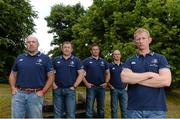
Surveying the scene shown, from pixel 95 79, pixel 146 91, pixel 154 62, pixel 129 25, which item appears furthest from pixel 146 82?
pixel 129 25

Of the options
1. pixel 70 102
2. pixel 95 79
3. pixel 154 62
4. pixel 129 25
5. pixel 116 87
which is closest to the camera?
pixel 154 62

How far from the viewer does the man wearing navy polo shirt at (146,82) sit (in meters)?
7.05

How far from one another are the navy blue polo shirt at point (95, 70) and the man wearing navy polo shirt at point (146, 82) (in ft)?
18.0

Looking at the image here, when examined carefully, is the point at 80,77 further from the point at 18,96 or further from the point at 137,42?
the point at 137,42

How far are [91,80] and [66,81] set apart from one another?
4.42 feet

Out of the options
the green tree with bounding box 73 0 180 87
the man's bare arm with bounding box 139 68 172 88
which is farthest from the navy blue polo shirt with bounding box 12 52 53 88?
the green tree with bounding box 73 0 180 87

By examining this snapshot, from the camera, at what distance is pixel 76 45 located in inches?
1446

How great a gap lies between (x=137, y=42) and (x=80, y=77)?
4632 millimetres

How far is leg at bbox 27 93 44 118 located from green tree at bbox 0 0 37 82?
29.8 metres

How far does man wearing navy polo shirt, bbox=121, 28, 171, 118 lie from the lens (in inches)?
278

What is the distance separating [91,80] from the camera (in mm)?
12789

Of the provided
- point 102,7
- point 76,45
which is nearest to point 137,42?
point 102,7

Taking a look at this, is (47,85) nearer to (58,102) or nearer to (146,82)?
(58,102)

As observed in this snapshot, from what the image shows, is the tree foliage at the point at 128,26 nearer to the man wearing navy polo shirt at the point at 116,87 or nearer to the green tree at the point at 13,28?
the green tree at the point at 13,28
